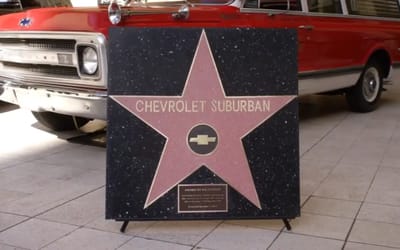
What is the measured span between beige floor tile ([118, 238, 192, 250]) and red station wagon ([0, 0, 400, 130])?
4.99ft

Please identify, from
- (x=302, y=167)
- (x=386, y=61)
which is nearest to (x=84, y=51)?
(x=302, y=167)

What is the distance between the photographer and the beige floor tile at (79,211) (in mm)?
3469

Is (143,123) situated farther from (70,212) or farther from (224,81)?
(70,212)

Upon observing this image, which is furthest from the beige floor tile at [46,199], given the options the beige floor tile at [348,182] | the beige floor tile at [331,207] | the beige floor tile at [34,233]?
the beige floor tile at [348,182]

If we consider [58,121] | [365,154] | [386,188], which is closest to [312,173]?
[386,188]

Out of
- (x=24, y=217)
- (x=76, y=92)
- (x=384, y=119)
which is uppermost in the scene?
(x=76, y=92)

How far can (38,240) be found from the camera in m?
3.15

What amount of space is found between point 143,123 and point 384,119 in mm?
4656

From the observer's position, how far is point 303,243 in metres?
3.12

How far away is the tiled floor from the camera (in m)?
3.15

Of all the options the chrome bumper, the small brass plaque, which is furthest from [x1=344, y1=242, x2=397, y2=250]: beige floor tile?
the chrome bumper

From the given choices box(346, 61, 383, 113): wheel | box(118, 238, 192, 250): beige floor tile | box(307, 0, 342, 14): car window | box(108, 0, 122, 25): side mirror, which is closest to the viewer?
box(118, 238, 192, 250): beige floor tile

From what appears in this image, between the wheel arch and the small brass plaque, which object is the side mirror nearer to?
the small brass plaque

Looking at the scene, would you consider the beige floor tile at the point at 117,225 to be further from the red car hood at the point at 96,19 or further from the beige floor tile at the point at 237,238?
the red car hood at the point at 96,19
